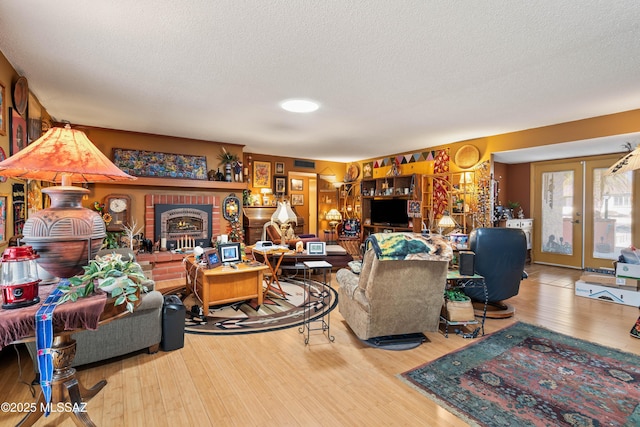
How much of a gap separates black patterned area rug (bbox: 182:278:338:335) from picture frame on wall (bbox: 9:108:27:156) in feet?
7.53

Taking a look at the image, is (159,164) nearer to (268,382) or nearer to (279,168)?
(279,168)

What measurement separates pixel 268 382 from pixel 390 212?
17.9 feet

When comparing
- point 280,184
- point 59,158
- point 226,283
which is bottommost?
point 226,283

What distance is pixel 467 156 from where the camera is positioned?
5715mm

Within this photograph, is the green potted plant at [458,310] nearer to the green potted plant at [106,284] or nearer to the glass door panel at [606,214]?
the green potted plant at [106,284]

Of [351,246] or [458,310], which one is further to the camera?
[351,246]

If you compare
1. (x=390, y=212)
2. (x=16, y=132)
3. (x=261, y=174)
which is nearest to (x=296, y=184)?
(x=261, y=174)

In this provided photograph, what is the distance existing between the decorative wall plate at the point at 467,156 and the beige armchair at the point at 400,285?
3.75 metres

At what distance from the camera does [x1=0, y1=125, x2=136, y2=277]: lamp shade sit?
154cm

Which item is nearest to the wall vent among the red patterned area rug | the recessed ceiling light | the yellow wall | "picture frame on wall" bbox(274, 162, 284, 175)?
"picture frame on wall" bbox(274, 162, 284, 175)

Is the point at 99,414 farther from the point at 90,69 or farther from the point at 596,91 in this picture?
the point at 596,91

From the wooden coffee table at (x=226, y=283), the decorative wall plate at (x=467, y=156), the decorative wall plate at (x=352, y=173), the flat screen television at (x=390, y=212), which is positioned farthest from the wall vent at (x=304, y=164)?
the wooden coffee table at (x=226, y=283)

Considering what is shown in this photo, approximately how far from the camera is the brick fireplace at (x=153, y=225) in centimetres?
512

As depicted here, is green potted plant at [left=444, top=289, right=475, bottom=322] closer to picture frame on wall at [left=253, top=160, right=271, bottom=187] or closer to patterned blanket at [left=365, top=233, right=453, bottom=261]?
patterned blanket at [left=365, top=233, right=453, bottom=261]
